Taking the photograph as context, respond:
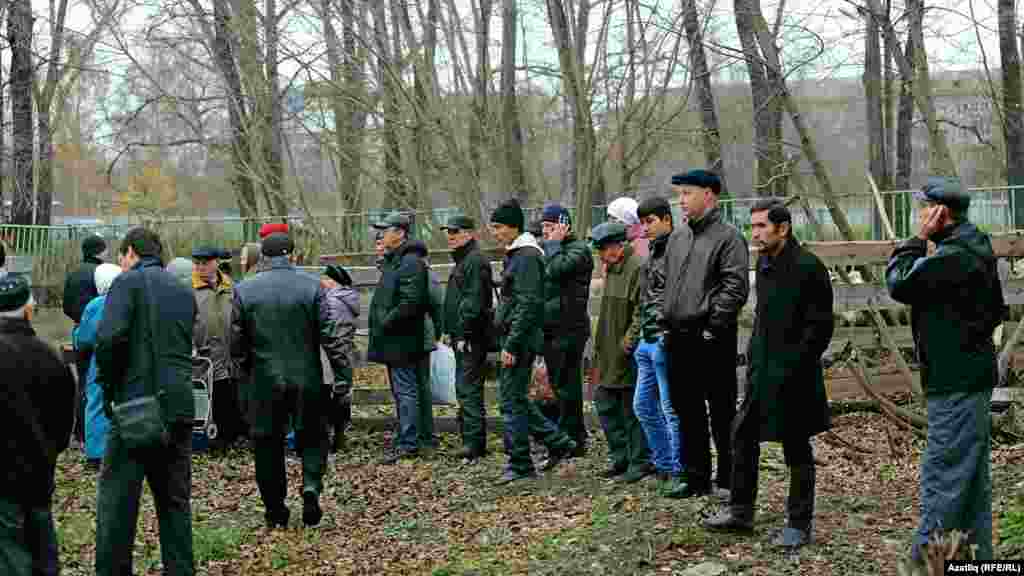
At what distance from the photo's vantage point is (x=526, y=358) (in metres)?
9.63

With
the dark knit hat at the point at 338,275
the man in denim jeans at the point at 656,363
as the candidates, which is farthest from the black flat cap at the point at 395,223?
the man in denim jeans at the point at 656,363

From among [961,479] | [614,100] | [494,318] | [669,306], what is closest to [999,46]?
[614,100]

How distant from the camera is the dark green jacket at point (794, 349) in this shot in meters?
6.92

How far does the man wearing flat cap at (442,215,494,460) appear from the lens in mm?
10359

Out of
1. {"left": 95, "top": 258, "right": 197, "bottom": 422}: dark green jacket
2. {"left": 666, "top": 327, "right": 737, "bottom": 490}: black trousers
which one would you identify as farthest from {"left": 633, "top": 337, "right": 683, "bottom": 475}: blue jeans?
{"left": 95, "top": 258, "right": 197, "bottom": 422}: dark green jacket

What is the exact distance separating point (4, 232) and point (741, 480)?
16498 millimetres

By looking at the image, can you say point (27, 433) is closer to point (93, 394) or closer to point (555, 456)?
point (555, 456)

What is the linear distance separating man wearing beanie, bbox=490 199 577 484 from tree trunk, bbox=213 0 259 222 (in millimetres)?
8341

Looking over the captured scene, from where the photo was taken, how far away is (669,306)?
795 centimetres

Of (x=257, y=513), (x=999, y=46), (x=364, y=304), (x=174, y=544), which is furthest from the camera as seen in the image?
(x=999, y=46)

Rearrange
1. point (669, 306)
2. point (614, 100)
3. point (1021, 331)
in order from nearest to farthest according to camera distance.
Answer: point (669, 306), point (1021, 331), point (614, 100)

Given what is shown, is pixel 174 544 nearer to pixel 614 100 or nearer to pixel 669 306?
pixel 669 306

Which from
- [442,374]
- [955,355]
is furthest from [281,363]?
[955,355]

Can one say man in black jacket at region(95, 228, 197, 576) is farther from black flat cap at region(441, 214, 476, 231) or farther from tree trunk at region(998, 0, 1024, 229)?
tree trunk at region(998, 0, 1024, 229)
